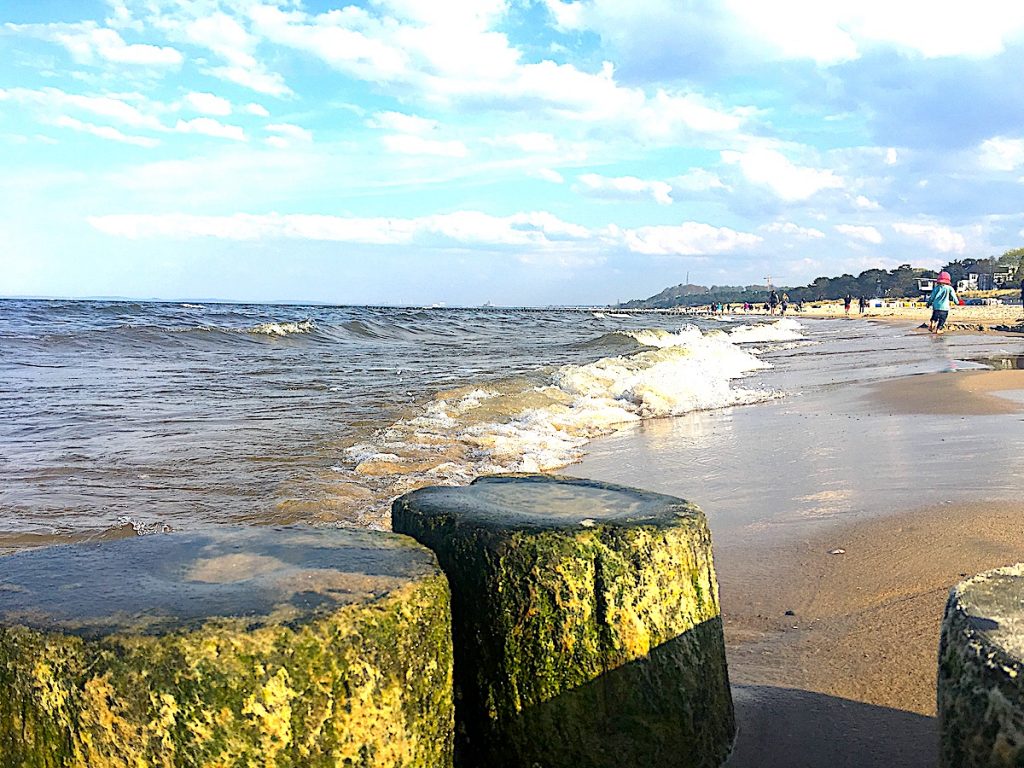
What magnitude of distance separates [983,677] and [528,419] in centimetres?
789

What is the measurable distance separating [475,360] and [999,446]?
14.4 m

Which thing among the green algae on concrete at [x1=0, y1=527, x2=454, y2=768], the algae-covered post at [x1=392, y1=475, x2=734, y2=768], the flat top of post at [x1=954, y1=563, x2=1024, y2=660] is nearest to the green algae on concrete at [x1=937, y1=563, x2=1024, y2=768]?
the flat top of post at [x1=954, y1=563, x2=1024, y2=660]

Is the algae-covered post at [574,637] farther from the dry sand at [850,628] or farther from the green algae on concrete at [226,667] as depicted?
the dry sand at [850,628]

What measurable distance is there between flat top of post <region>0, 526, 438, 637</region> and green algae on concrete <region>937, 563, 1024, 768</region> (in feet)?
3.76

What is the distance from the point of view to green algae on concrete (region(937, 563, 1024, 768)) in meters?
1.59

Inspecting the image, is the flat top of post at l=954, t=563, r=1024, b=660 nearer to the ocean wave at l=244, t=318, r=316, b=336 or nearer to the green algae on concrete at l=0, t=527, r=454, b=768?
the green algae on concrete at l=0, t=527, r=454, b=768

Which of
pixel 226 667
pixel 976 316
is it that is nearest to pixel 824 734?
pixel 226 667

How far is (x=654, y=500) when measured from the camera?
254 centimetres

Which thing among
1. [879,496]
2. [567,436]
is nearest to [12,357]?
[567,436]

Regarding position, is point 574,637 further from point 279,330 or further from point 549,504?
point 279,330

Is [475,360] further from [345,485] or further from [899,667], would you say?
[899,667]

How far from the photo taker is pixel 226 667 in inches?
61.6

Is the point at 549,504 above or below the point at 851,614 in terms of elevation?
above

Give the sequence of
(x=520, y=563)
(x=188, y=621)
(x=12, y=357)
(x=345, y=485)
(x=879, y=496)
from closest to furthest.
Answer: (x=188, y=621) → (x=520, y=563) → (x=879, y=496) → (x=345, y=485) → (x=12, y=357)
